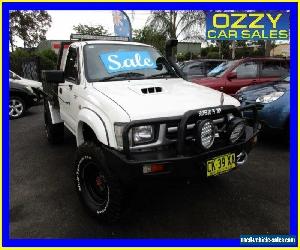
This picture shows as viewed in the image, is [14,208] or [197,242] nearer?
[197,242]

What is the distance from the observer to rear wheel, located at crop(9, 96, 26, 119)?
861 cm

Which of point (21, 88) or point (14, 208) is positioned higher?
point (21, 88)

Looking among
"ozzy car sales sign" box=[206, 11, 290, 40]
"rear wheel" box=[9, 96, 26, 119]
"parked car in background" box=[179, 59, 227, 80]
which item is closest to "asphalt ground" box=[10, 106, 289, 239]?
"rear wheel" box=[9, 96, 26, 119]

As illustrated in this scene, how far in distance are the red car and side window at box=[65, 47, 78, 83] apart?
13.8 ft

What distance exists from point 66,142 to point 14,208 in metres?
2.56

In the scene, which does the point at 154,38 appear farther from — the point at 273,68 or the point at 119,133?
the point at 119,133

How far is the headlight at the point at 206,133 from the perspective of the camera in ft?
8.61

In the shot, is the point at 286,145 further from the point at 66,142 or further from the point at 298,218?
the point at 66,142

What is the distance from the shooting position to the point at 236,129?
9.87 ft

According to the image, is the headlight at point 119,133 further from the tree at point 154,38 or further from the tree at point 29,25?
the tree at point 29,25

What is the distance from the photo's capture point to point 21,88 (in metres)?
8.73

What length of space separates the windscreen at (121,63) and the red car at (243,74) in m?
3.78

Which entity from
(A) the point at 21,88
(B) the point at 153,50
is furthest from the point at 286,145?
(A) the point at 21,88

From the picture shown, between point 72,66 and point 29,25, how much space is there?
26268 mm
